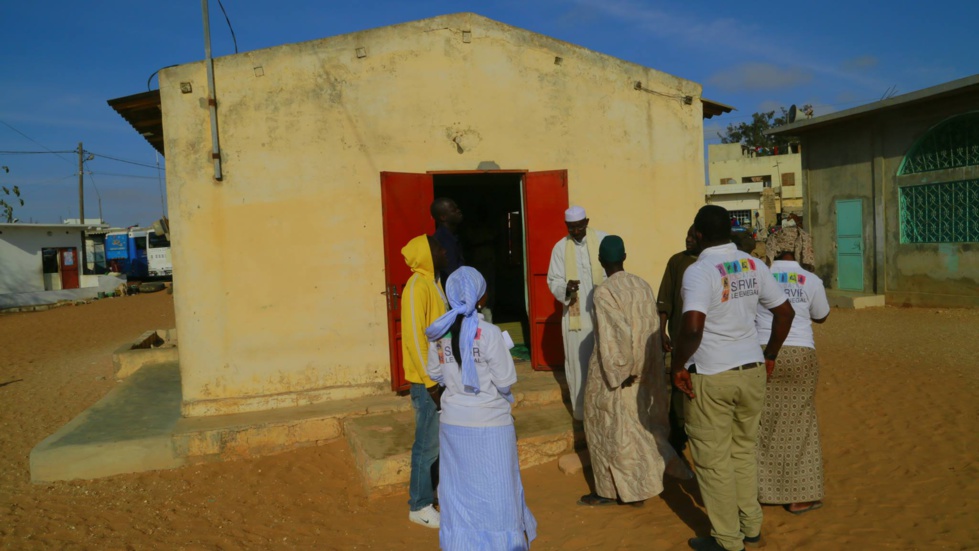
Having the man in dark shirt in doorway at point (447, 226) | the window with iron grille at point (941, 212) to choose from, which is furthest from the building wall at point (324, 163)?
the window with iron grille at point (941, 212)

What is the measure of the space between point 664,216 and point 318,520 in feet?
15.3

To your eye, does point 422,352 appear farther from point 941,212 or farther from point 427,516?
point 941,212

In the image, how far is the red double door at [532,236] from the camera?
20.3 ft

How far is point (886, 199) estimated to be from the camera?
1292 centimetres

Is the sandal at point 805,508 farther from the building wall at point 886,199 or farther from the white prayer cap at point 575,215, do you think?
the building wall at point 886,199

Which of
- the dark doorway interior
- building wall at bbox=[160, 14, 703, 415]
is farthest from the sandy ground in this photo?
the dark doorway interior

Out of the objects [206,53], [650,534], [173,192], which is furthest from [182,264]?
[650,534]

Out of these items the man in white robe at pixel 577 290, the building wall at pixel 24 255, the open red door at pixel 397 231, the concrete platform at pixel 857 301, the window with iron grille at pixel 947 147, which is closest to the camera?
the man in white robe at pixel 577 290

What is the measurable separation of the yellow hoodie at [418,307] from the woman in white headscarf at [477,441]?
30.3 inches

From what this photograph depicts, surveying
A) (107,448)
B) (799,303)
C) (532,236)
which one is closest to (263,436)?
(107,448)

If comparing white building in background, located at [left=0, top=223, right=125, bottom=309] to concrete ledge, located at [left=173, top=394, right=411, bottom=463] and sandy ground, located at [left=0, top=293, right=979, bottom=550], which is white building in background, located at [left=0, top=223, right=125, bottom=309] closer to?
sandy ground, located at [left=0, top=293, right=979, bottom=550]

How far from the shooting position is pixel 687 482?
489 cm

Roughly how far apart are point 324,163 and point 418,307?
2.78m

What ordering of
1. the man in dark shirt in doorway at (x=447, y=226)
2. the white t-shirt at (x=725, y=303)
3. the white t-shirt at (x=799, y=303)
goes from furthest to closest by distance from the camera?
the man in dark shirt in doorway at (x=447, y=226) → the white t-shirt at (x=799, y=303) → the white t-shirt at (x=725, y=303)
